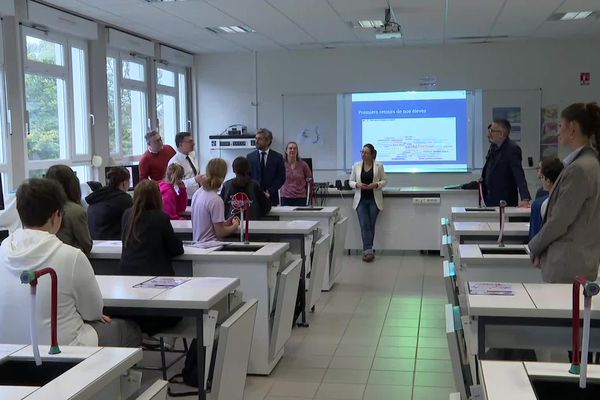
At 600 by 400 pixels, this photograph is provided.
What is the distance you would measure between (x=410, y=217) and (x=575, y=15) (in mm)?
3218

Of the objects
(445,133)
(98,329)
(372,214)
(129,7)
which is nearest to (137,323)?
(98,329)

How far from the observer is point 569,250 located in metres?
3.05

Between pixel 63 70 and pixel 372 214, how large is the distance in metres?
4.04

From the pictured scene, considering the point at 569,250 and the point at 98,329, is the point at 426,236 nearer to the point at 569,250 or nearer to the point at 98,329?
the point at 569,250

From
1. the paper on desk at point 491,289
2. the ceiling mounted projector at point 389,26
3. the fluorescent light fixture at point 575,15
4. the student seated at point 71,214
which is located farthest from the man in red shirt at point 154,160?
the paper on desk at point 491,289

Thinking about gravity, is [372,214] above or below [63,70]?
below

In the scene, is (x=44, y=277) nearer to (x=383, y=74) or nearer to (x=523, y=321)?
(x=523, y=321)

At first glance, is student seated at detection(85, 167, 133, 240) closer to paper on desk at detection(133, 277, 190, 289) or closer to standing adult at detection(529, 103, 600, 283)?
paper on desk at detection(133, 277, 190, 289)

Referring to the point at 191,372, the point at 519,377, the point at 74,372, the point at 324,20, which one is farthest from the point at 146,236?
the point at 324,20

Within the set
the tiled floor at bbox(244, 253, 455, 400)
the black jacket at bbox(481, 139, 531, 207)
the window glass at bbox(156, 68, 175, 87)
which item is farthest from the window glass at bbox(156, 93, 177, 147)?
the black jacket at bbox(481, 139, 531, 207)

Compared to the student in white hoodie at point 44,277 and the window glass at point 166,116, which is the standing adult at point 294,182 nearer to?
the window glass at point 166,116

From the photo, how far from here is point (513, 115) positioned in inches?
394

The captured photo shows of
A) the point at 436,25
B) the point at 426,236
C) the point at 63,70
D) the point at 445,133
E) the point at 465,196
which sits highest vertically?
the point at 436,25

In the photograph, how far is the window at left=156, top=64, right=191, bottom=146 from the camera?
995 centimetres
